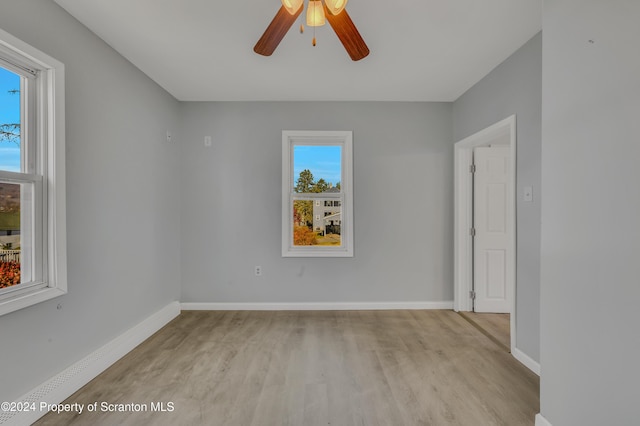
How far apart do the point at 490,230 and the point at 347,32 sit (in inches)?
116

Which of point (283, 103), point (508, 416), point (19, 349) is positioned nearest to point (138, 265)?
point (19, 349)

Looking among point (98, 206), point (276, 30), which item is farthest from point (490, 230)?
point (98, 206)

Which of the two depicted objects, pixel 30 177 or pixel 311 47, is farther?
pixel 311 47

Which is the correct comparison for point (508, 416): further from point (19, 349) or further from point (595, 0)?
point (19, 349)

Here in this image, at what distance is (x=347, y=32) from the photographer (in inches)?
60.6

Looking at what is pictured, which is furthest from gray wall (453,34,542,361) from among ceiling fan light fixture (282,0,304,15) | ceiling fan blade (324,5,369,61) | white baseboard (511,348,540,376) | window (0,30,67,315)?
window (0,30,67,315)

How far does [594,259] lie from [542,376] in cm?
77

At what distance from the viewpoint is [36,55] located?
1.71m

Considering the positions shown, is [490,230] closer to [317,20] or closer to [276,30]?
[317,20]

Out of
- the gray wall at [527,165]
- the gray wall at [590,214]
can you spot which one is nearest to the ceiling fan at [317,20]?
the gray wall at [590,214]

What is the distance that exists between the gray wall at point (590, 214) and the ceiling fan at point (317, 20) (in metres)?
1.05

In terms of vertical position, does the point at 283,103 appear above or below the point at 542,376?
above

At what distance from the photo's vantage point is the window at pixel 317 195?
361cm

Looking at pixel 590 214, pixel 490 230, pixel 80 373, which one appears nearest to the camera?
pixel 590 214
